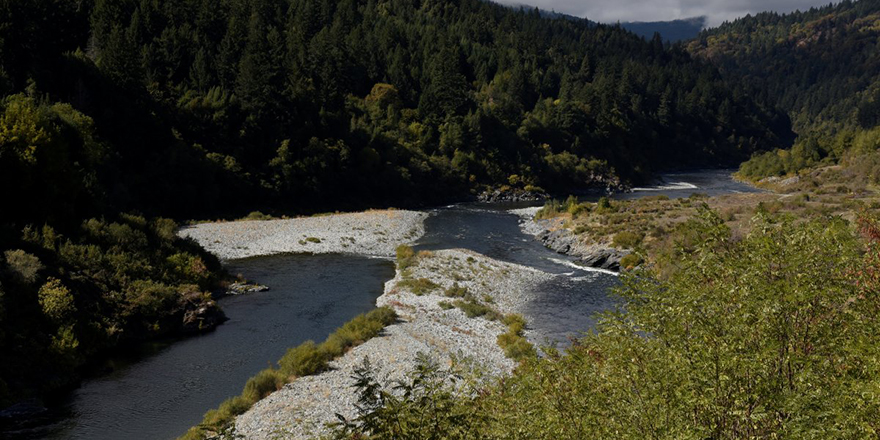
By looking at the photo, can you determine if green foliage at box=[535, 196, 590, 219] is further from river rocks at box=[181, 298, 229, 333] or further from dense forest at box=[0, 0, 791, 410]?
river rocks at box=[181, 298, 229, 333]

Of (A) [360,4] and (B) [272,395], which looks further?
(A) [360,4]

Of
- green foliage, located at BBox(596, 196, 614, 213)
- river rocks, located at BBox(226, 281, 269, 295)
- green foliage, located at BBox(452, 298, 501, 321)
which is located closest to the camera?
green foliage, located at BBox(452, 298, 501, 321)

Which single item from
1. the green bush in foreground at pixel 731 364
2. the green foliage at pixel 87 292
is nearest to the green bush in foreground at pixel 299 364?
the green foliage at pixel 87 292

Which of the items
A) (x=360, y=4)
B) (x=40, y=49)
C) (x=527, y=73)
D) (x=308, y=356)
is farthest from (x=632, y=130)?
(x=308, y=356)

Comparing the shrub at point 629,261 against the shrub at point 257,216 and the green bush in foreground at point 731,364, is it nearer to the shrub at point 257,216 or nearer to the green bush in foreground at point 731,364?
the green bush in foreground at point 731,364

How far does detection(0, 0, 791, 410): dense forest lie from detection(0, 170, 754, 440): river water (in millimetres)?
2447

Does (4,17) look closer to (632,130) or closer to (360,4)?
(360,4)

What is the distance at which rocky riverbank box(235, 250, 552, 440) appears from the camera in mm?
23297

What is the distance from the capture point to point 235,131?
254 feet

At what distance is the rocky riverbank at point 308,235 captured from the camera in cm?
5569

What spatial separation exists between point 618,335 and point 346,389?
16.6 meters

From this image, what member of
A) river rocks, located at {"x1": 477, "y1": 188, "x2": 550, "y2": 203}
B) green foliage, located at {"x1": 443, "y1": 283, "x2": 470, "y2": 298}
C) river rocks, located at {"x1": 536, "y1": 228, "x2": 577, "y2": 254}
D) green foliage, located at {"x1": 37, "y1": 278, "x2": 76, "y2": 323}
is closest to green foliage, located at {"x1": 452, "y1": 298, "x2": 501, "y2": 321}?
green foliage, located at {"x1": 443, "y1": 283, "x2": 470, "y2": 298}

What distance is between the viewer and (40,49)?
214ft

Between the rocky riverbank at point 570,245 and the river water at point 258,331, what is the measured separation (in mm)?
1699
